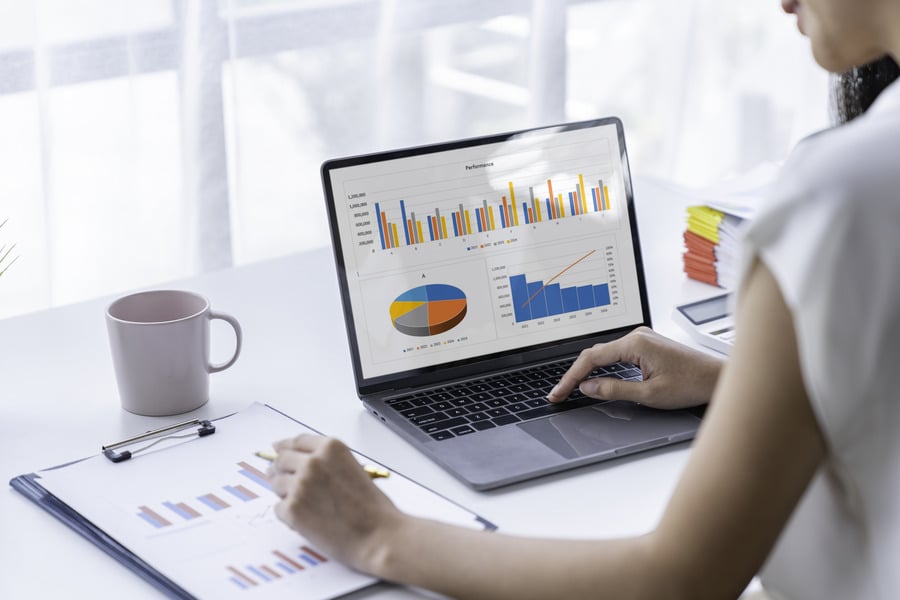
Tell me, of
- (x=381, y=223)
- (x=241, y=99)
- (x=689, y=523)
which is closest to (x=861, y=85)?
(x=381, y=223)

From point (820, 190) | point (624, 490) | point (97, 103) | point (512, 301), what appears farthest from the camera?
point (97, 103)

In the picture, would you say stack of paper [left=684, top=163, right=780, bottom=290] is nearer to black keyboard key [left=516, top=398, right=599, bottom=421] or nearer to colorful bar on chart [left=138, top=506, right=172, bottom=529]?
black keyboard key [left=516, top=398, right=599, bottom=421]

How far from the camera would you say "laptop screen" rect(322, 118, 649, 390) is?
1.17 m

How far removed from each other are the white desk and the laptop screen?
0.32 feet

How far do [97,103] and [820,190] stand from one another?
190 cm

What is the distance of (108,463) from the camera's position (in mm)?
1022

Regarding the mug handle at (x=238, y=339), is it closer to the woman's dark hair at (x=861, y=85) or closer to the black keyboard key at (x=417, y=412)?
the black keyboard key at (x=417, y=412)

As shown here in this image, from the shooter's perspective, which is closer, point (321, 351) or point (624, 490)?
point (624, 490)

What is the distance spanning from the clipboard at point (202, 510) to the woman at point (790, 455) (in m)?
0.04

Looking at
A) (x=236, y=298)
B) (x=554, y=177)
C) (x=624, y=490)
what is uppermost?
(x=554, y=177)

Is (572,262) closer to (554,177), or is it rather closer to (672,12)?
(554,177)

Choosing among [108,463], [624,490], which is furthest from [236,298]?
[624,490]

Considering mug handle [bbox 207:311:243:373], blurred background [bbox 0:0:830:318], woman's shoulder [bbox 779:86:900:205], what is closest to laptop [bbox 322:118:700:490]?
mug handle [bbox 207:311:243:373]

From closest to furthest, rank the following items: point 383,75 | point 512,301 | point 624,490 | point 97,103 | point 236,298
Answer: point 624,490 → point 512,301 → point 236,298 → point 97,103 → point 383,75
